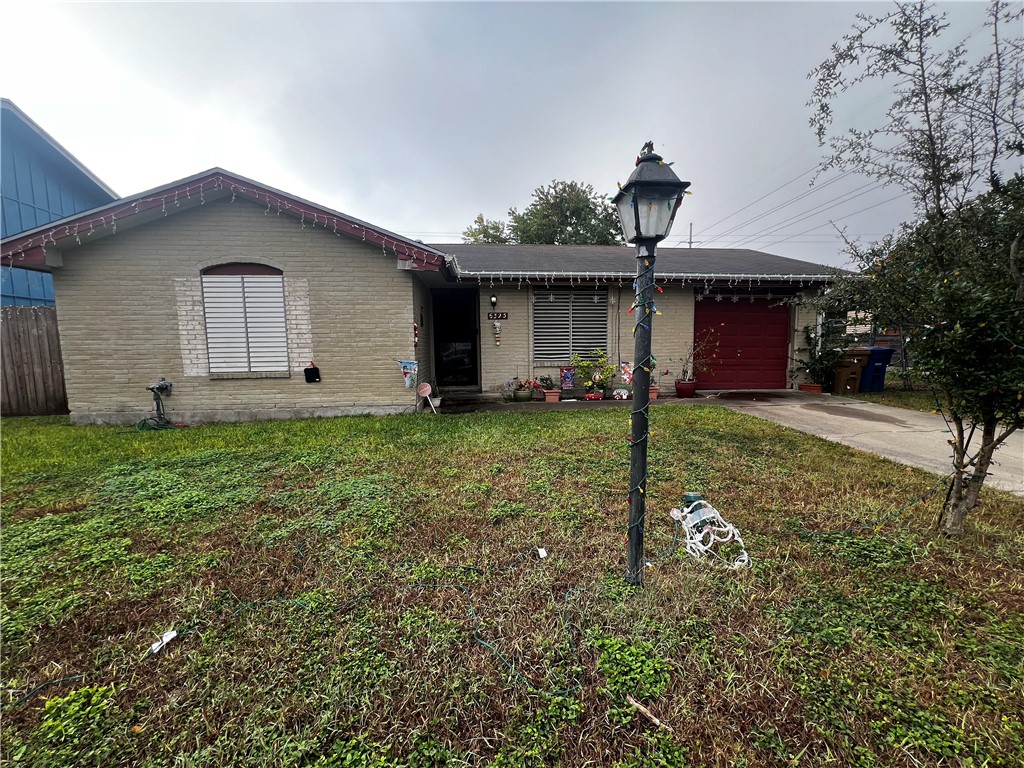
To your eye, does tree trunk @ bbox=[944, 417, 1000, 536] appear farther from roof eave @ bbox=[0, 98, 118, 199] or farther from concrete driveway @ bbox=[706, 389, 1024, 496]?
roof eave @ bbox=[0, 98, 118, 199]

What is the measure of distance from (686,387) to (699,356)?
45.8 inches

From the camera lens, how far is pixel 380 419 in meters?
6.97

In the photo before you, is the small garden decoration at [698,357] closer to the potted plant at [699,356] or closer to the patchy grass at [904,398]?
A: the potted plant at [699,356]

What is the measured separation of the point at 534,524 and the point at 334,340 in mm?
5619

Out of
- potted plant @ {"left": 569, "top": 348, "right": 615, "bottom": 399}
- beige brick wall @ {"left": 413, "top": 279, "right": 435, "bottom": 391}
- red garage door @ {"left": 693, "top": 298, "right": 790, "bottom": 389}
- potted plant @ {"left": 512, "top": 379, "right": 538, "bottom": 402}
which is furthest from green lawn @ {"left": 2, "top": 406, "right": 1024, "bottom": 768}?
red garage door @ {"left": 693, "top": 298, "right": 790, "bottom": 389}

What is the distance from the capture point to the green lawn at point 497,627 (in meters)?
1.47

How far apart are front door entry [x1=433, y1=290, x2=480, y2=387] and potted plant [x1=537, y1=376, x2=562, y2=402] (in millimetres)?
2342

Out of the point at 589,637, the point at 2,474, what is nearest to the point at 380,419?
the point at 2,474

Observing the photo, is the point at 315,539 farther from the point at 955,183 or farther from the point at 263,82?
the point at 955,183

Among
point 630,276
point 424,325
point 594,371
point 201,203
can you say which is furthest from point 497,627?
point 630,276

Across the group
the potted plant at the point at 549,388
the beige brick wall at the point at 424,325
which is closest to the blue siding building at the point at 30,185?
the beige brick wall at the point at 424,325

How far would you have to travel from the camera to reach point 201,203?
6645 mm

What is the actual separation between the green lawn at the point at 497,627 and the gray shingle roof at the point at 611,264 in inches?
229

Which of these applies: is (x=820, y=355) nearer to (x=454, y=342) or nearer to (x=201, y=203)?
(x=454, y=342)
